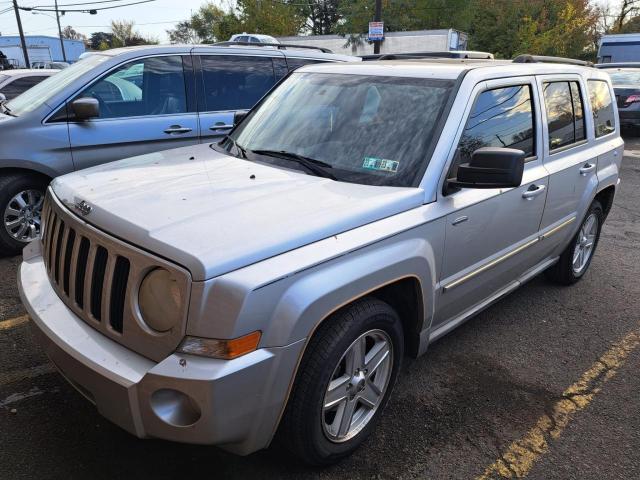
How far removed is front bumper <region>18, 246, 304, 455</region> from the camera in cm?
Result: 190

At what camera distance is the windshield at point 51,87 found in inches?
194

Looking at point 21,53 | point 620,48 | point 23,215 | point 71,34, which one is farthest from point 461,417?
point 71,34

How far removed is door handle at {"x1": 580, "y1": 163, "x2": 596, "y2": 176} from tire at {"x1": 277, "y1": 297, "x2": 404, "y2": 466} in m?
2.34

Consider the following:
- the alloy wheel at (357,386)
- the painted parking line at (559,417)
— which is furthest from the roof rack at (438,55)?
the alloy wheel at (357,386)

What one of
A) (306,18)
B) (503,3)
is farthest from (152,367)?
(306,18)

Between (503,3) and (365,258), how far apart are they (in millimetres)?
33732

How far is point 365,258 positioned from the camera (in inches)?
91.4

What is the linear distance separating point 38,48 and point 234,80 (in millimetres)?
52923

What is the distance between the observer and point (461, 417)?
2.95m

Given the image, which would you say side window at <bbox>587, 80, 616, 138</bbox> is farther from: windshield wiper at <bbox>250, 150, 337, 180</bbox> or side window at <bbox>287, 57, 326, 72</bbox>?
side window at <bbox>287, 57, 326, 72</bbox>

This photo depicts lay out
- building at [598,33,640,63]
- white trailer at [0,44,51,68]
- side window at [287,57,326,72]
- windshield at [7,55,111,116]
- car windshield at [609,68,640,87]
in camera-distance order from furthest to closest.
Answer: white trailer at [0,44,51,68], building at [598,33,640,63], car windshield at [609,68,640,87], side window at [287,57,326,72], windshield at [7,55,111,116]

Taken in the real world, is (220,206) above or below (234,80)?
below

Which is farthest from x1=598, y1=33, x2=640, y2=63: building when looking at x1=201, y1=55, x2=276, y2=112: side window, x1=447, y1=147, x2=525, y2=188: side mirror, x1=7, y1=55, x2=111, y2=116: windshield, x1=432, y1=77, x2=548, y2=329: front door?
x1=447, y1=147, x2=525, y2=188: side mirror

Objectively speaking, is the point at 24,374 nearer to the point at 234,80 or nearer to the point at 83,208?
the point at 83,208
